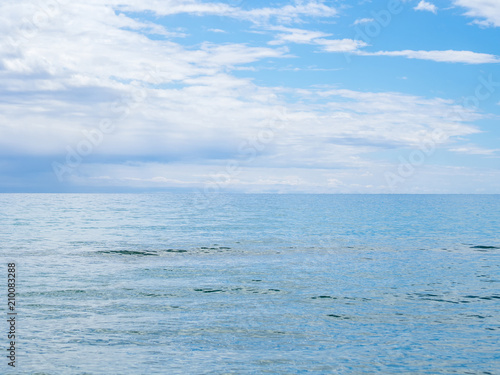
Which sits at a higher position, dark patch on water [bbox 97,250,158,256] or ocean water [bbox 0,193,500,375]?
dark patch on water [bbox 97,250,158,256]

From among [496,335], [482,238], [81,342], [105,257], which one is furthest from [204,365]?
[482,238]

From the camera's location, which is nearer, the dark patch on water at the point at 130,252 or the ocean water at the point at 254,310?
the ocean water at the point at 254,310

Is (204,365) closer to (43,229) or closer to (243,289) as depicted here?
(243,289)

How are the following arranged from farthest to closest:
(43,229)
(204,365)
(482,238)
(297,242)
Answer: (43,229), (482,238), (297,242), (204,365)

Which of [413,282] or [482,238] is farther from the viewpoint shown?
[482,238]

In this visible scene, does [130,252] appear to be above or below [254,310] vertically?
above

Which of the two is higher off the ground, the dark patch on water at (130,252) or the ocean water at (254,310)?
the dark patch on water at (130,252)

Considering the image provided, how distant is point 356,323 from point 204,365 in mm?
8309

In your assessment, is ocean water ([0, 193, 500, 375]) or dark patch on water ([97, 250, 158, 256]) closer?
ocean water ([0, 193, 500, 375])

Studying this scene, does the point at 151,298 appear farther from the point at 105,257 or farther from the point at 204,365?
the point at 105,257

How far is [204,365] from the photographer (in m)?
16.9

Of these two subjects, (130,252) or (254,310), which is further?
(130,252)

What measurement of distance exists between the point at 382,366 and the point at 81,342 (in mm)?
11542

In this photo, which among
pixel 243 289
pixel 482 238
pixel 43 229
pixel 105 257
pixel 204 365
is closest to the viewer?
pixel 204 365
